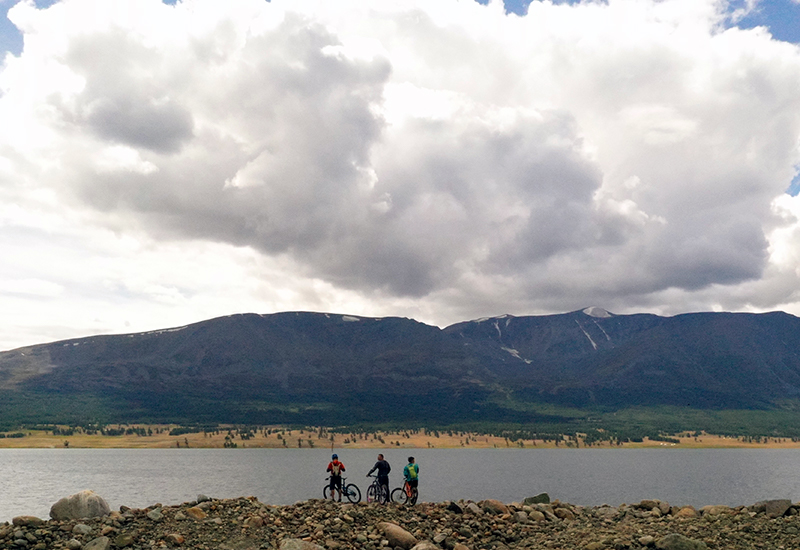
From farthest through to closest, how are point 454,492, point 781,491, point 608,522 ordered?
1. point 781,491
2. point 454,492
3. point 608,522

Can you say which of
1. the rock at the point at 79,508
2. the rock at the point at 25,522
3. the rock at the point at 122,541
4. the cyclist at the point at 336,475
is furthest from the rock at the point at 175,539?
the cyclist at the point at 336,475

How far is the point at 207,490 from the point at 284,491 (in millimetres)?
17994

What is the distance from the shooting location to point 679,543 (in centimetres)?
3375

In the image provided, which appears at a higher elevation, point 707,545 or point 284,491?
point 707,545

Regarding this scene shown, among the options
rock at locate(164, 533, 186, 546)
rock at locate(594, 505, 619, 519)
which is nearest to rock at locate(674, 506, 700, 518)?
rock at locate(594, 505, 619, 519)

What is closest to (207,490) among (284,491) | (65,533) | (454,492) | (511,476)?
(284,491)

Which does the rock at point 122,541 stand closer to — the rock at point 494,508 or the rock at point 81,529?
the rock at point 81,529

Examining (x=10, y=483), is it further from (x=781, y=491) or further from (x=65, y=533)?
(x=781, y=491)

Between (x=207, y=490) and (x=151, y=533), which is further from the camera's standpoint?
(x=207, y=490)

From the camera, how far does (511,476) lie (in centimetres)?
19625

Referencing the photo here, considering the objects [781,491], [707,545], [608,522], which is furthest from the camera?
[781,491]

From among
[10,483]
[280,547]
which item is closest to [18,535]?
[280,547]

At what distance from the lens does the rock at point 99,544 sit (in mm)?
34469

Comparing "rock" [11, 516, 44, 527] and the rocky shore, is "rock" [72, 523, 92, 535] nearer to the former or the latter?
the rocky shore
